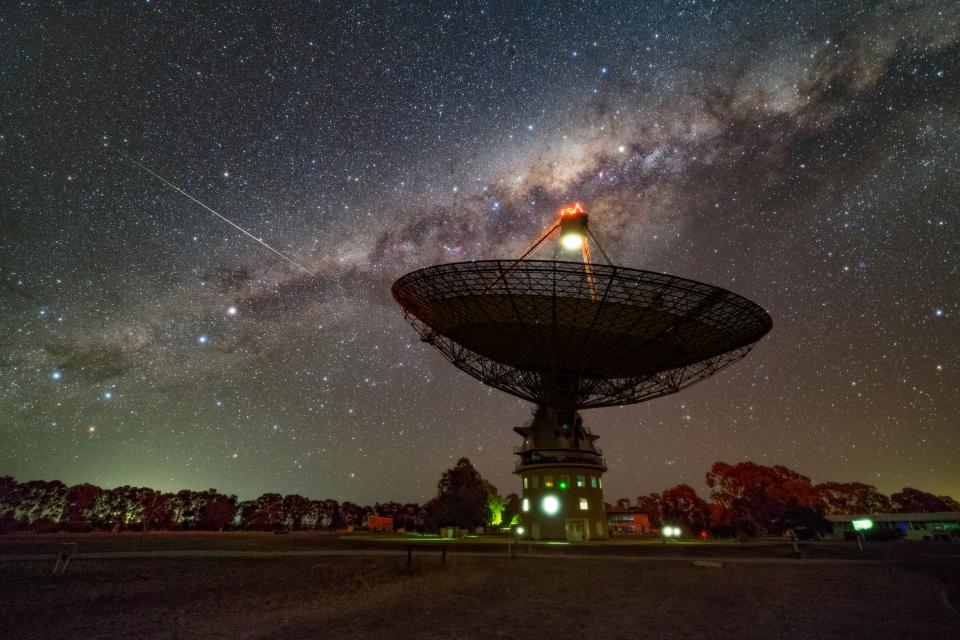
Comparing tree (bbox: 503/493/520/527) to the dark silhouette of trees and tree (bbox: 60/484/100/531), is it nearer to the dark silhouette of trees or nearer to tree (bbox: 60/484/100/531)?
the dark silhouette of trees

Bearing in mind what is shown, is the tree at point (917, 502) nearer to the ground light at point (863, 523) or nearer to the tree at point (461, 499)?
the ground light at point (863, 523)

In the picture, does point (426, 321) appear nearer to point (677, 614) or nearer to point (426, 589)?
point (426, 589)

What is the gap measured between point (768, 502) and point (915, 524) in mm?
17761

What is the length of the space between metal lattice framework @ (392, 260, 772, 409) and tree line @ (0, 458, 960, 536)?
34.2 metres

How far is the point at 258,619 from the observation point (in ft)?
42.3

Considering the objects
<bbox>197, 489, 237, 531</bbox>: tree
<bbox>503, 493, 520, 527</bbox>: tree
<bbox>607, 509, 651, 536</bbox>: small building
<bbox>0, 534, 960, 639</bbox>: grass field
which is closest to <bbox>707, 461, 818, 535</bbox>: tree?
<bbox>607, 509, 651, 536</bbox>: small building

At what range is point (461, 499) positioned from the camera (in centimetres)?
7931

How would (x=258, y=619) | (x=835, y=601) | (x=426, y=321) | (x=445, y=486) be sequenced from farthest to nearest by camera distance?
(x=445, y=486) < (x=426, y=321) < (x=835, y=601) < (x=258, y=619)

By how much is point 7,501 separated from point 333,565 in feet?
391

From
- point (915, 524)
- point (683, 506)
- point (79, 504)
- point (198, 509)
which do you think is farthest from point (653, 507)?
point (79, 504)

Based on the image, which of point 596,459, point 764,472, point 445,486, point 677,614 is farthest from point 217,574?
point 764,472

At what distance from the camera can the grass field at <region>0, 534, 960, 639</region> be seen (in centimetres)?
1200

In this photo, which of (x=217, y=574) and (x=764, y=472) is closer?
(x=217, y=574)

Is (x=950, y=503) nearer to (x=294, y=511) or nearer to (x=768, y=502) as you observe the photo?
(x=768, y=502)
